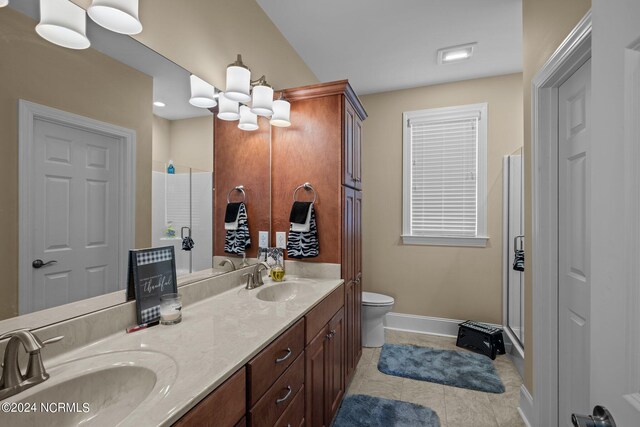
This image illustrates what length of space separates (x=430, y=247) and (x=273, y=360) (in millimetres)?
2567

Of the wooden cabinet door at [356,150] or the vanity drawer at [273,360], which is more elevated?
the wooden cabinet door at [356,150]

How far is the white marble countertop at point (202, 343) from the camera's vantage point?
699mm

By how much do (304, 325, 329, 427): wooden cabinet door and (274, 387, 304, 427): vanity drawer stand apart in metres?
0.05

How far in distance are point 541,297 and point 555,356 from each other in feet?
1.05

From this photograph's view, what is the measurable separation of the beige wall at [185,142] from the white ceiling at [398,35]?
40.9 inches

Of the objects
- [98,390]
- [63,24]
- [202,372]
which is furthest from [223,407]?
[63,24]

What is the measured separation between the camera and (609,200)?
1.86 feet

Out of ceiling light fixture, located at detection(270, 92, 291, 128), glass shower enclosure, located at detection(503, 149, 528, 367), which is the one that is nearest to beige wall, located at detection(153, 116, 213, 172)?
ceiling light fixture, located at detection(270, 92, 291, 128)

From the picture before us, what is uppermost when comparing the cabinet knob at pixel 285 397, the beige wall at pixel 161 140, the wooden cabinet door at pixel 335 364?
the beige wall at pixel 161 140

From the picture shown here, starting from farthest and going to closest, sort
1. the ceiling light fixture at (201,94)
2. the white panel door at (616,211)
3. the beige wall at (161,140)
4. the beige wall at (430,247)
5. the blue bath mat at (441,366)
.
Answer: the beige wall at (430,247)
the blue bath mat at (441,366)
the ceiling light fixture at (201,94)
the beige wall at (161,140)
the white panel door at (616,211)

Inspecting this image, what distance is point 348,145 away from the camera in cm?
217

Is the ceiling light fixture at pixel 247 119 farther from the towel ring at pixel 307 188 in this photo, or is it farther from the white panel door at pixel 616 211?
the white panel door at pixel 616 211

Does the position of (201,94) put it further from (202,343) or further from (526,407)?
(526,407)

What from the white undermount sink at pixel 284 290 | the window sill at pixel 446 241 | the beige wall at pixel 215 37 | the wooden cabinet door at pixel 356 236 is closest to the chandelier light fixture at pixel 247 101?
the beige wall at pixel 215 37
